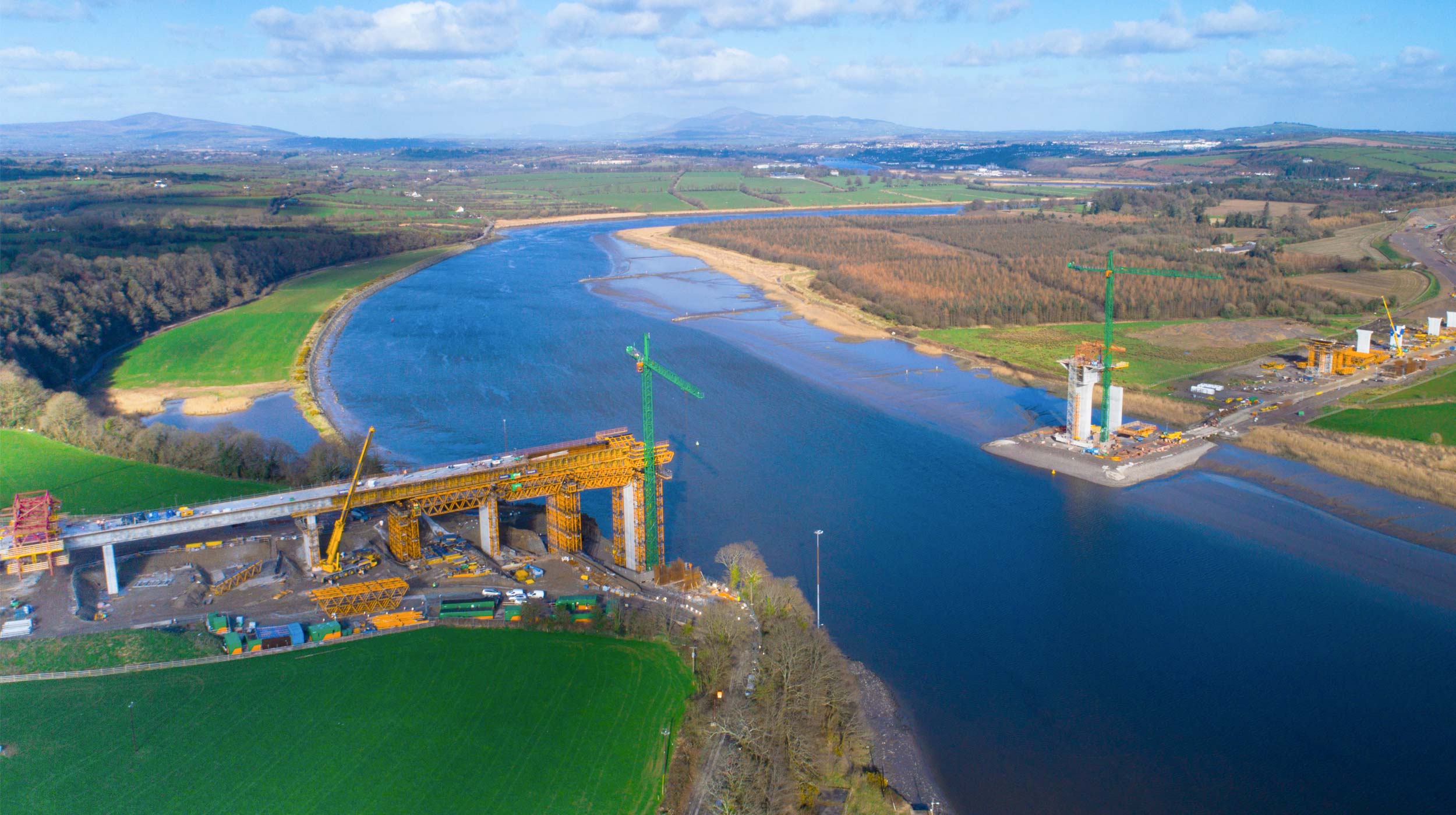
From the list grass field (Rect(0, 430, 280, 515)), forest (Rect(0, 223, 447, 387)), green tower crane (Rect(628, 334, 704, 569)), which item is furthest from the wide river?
forest (Rect(0, 223, 447, 387))

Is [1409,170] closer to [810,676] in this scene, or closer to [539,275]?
[539,275]

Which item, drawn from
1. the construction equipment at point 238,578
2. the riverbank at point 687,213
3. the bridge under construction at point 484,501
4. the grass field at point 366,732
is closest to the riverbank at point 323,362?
the bridge under construction at point 484,501

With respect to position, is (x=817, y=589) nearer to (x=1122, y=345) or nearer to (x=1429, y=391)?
(x=1429, y=391)

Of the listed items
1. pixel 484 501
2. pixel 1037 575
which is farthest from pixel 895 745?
pixel 484 501

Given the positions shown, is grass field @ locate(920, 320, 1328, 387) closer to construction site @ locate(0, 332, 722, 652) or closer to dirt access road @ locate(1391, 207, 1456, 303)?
dirt access road @ locate(1391, 207, 1456, 303)

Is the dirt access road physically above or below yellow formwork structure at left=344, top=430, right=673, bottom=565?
above

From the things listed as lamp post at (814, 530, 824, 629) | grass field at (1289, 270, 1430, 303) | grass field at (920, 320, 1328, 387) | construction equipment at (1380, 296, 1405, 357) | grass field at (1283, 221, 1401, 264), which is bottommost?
lamp post at (814, 530, 824, 629)

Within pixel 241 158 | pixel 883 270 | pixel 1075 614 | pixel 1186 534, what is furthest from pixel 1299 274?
pixel 241 158
